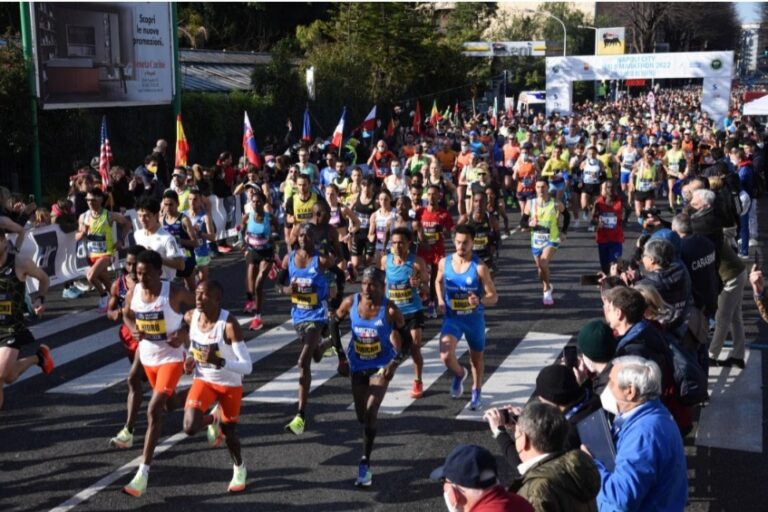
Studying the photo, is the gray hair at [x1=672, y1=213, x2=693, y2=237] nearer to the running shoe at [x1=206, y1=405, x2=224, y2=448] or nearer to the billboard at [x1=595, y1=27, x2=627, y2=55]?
the running shoe at [x1=206, y1=405, x2=224, y2=448]

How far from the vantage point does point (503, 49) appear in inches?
2218

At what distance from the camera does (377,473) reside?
24.2ft

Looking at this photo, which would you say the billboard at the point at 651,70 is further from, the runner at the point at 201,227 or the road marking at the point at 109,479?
the road marking at the point at 109,479

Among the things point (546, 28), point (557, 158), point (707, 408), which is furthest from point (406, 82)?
point (546, 28)

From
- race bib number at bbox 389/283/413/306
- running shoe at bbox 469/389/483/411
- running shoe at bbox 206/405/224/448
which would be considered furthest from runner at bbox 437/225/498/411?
running shoe at bbox 206/405/224/448

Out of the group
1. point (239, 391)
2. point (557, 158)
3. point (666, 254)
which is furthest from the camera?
point (557, 158)

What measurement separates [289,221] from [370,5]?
25392mm

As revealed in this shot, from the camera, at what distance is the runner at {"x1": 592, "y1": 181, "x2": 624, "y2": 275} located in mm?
13065

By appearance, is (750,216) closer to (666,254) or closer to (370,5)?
(666,254)

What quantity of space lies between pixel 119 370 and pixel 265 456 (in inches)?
126

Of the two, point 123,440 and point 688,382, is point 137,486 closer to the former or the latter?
point 123,440

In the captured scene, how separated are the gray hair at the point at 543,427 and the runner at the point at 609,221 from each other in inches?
364

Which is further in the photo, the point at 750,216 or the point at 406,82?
the point at 406,82

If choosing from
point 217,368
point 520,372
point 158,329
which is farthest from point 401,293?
point 217,368
